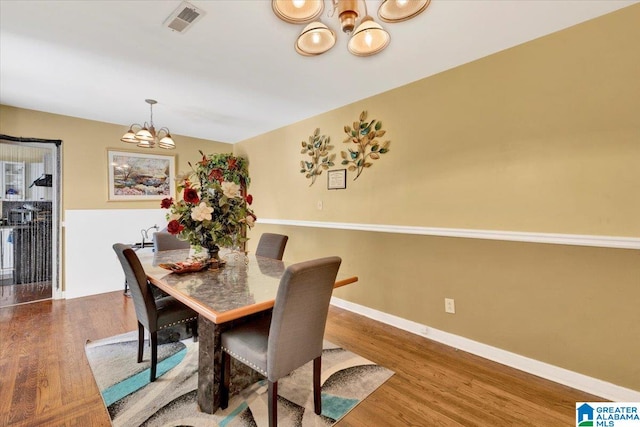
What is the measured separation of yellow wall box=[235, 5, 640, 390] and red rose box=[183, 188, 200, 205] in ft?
5.98

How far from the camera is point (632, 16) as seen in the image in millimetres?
1732

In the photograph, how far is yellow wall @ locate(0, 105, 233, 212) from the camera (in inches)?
139

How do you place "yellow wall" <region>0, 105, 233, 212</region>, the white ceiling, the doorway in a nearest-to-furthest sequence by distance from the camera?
1. the white ceiling
2. "yellow wall" <region>0, 105, 233, 212</region>
3. the doorway

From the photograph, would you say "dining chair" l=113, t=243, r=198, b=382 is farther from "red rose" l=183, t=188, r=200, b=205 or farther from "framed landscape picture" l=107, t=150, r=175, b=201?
"framed landscape picture" l=107, t=150, r=175, b=201

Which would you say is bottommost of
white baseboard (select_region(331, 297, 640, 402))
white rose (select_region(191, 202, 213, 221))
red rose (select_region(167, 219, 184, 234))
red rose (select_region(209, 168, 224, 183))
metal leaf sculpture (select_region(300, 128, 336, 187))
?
white baseboard (select_region(331, 297, 640, 402))

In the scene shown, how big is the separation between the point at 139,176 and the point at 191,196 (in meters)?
3.14

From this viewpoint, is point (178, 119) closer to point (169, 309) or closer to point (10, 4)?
point (10, 4)

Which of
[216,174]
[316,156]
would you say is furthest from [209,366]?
[316,156]

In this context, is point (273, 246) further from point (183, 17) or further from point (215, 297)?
point (183, 17)

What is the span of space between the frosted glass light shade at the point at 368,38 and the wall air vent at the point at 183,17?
1054 mm

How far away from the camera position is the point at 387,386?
196 centimetres

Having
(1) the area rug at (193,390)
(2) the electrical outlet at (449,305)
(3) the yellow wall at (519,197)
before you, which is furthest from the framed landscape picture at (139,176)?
(2) the electrical outlet at (449,305)

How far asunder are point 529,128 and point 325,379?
7.72 feet

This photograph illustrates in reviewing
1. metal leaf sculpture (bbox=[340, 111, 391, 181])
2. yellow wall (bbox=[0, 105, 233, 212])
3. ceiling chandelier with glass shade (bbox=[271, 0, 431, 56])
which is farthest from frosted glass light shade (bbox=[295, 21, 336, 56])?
yellow wall (bbox=[0, 105, 233, 212])
